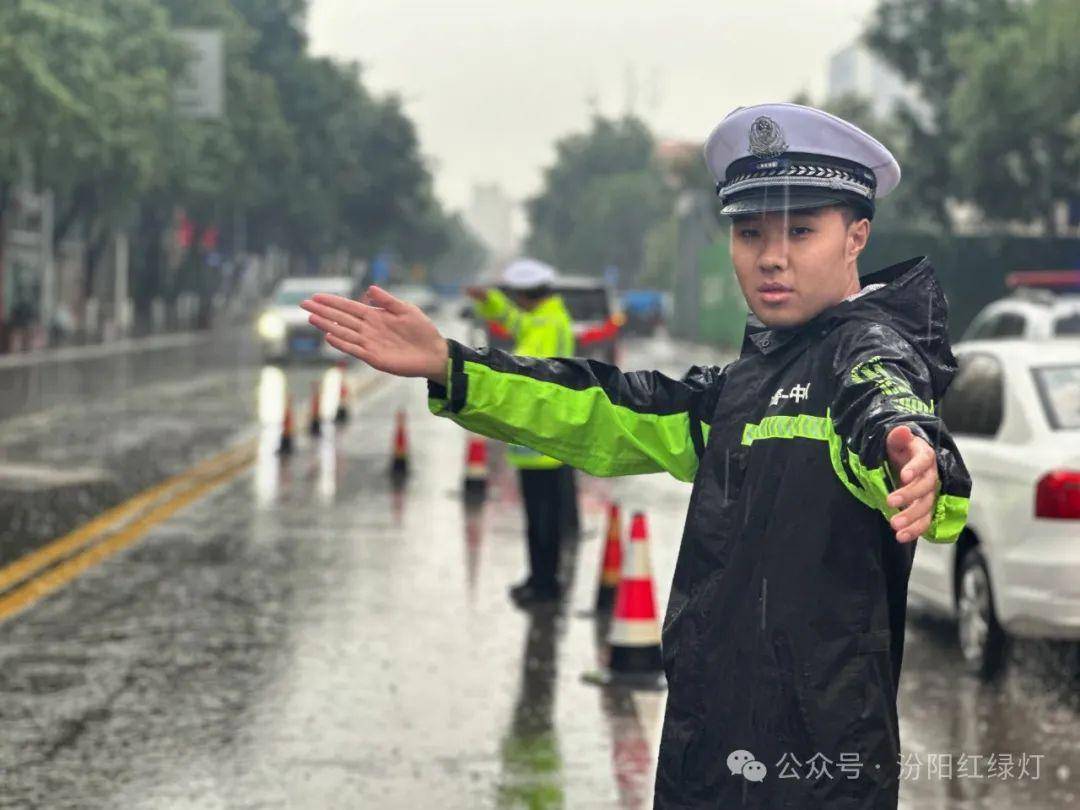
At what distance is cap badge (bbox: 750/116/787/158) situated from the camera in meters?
3.71

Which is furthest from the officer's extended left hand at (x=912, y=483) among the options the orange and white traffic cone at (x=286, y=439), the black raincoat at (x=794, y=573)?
the orange and white traffic cone at (x=286, y=439)

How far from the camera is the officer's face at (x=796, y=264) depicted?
3.68m

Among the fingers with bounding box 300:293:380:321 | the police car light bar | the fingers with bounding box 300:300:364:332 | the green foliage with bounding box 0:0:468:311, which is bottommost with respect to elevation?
the fingers with bounding box 300:300:364:332

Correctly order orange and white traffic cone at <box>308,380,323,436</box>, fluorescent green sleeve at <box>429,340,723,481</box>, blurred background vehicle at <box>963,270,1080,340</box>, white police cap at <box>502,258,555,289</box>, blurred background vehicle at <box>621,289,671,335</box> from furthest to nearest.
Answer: blurred background vehicle at <box>621,289,671,335</box>
orange and white traffic cone at <box>308,380,323,436</box>
blurred background vehicle at <box>963,270,1080,340</box>
white police cap at <box>502,258,555,289</box>
fluorescent green sleeve at <box>429,340,723,481</box>

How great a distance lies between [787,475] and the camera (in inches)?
141

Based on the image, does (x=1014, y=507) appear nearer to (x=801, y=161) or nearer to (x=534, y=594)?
(x=534, y=594)

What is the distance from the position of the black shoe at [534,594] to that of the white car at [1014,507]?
2176 millimetres

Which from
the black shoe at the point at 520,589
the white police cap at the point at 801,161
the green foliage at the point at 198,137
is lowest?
the black shoe at the point at 520,589

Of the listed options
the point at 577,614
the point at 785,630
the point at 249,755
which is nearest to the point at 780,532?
the point at 785,630

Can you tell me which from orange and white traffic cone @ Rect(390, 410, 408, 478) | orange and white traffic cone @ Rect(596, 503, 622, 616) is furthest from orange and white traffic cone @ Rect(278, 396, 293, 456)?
orange and white traffic cone @ Rect(596, 503, 622, 616)

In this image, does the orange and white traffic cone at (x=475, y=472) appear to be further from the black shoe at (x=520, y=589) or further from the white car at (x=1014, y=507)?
the white car at (x=1014, y=507)

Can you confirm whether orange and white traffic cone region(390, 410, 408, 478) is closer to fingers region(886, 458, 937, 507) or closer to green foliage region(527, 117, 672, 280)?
fingers region(886, 458, 937, 507)

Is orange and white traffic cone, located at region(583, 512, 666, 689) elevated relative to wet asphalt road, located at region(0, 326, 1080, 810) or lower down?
elevated

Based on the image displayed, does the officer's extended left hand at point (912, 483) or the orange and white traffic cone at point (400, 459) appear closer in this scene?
the officer's extended left hand at point (912, 483)
